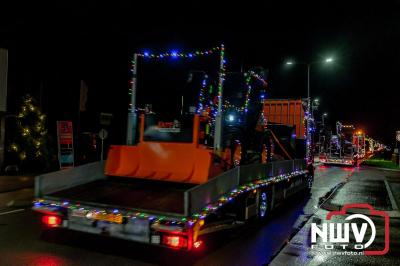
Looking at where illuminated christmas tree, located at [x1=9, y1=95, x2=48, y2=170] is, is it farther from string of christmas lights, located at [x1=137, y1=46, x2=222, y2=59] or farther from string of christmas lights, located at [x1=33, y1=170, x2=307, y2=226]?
string of christmas lights, located at [x1=33, y1=170, x2=307, y2=226]

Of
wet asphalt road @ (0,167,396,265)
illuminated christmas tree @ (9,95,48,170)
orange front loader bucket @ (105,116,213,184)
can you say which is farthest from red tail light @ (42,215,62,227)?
illuminated christmas tree @ (9,95,48,170)

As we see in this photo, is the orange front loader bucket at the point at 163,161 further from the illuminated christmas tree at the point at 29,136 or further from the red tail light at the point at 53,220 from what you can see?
the illuminated christmas tree at the point at 29,136

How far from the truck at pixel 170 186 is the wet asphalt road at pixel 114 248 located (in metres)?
0.36

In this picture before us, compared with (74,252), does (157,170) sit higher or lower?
higher

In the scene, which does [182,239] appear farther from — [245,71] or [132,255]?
[245,71]

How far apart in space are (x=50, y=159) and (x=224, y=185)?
622 inches

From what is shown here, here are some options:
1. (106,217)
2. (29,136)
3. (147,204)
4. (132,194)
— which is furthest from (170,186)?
(29,136)

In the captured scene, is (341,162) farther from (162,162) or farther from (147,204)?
(147,204)

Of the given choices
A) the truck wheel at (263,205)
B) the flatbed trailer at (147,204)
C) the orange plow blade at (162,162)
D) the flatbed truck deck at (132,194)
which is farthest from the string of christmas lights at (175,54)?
the truck wheel at (263,205)

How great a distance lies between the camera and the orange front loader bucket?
7.71m

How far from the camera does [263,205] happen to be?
979 centimetres

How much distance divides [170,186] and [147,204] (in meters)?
1.26

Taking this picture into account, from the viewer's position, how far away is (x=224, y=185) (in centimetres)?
695

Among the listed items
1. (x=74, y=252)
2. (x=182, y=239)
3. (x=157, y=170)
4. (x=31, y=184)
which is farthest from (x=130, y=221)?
(x=31, y=184)
